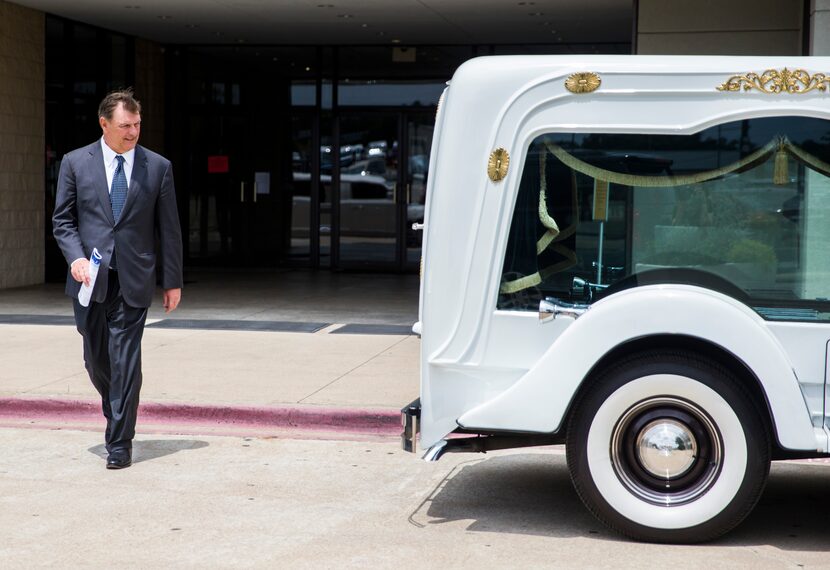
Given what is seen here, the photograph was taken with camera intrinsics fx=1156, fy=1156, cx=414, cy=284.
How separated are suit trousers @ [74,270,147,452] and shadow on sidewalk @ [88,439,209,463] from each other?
32cm

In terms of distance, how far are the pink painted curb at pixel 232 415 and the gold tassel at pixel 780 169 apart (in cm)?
324

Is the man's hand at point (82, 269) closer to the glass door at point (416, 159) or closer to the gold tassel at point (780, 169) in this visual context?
the gold tassel at point (780, 169)

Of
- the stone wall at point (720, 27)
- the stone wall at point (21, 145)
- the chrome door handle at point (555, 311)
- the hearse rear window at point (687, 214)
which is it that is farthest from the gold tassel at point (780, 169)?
the stone wall at point (21, 145)

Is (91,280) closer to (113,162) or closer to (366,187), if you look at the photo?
(113,162)

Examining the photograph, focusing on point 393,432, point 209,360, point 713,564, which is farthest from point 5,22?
point 713,564

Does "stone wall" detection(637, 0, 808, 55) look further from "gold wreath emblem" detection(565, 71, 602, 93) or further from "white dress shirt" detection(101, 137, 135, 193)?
"gold wreath emblem" detection(565, 71, 602, 93)

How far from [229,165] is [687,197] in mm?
15323

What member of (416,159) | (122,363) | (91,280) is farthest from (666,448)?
(416,159)

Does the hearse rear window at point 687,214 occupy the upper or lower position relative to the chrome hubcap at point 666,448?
upper

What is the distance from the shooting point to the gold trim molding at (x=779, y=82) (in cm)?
475

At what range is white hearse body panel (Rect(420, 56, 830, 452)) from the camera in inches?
186

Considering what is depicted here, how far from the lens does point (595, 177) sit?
16.1ft

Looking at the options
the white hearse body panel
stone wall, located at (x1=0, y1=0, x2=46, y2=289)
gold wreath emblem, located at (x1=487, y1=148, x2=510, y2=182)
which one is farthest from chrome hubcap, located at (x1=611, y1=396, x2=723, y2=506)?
stone wall, located at (x1=0, y1=0, x2=46, y2=289)

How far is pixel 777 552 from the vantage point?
482 cm
